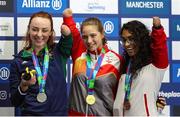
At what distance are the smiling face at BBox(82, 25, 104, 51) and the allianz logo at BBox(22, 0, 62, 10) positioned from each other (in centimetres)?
62

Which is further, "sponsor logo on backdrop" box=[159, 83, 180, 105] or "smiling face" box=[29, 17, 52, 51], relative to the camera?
"sponsor logo on backdrop" box=[159, 83, 180, 105]

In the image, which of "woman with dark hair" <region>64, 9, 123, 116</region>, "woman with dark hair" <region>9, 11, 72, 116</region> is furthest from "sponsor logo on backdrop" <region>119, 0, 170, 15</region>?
"woman with dark hair" <region>9, 11, 72, 116</region>

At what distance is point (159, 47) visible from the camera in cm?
198

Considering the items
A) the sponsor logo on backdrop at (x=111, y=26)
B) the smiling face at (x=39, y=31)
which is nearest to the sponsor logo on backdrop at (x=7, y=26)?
the smiling face at (x=39, y=31)

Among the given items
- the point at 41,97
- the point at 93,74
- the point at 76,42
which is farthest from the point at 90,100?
the point at 76,42

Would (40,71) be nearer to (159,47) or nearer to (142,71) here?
(142,71)

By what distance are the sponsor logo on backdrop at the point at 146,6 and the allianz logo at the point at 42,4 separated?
1.63 feet

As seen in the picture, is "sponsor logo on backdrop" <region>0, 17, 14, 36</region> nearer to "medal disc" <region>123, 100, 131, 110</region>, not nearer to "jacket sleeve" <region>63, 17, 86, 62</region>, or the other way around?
"jacket sleeve" <region>63, 17, 86, 62</region>

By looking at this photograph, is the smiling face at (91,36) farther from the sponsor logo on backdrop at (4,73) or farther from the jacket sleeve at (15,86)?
the sponsor logo on backdrop at (4,73)

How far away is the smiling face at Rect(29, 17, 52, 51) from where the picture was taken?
2100 millimetres

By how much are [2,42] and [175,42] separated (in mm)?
1295

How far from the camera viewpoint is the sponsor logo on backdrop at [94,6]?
8.85 ft

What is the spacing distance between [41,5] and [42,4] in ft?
0.03

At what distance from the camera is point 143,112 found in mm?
2021
